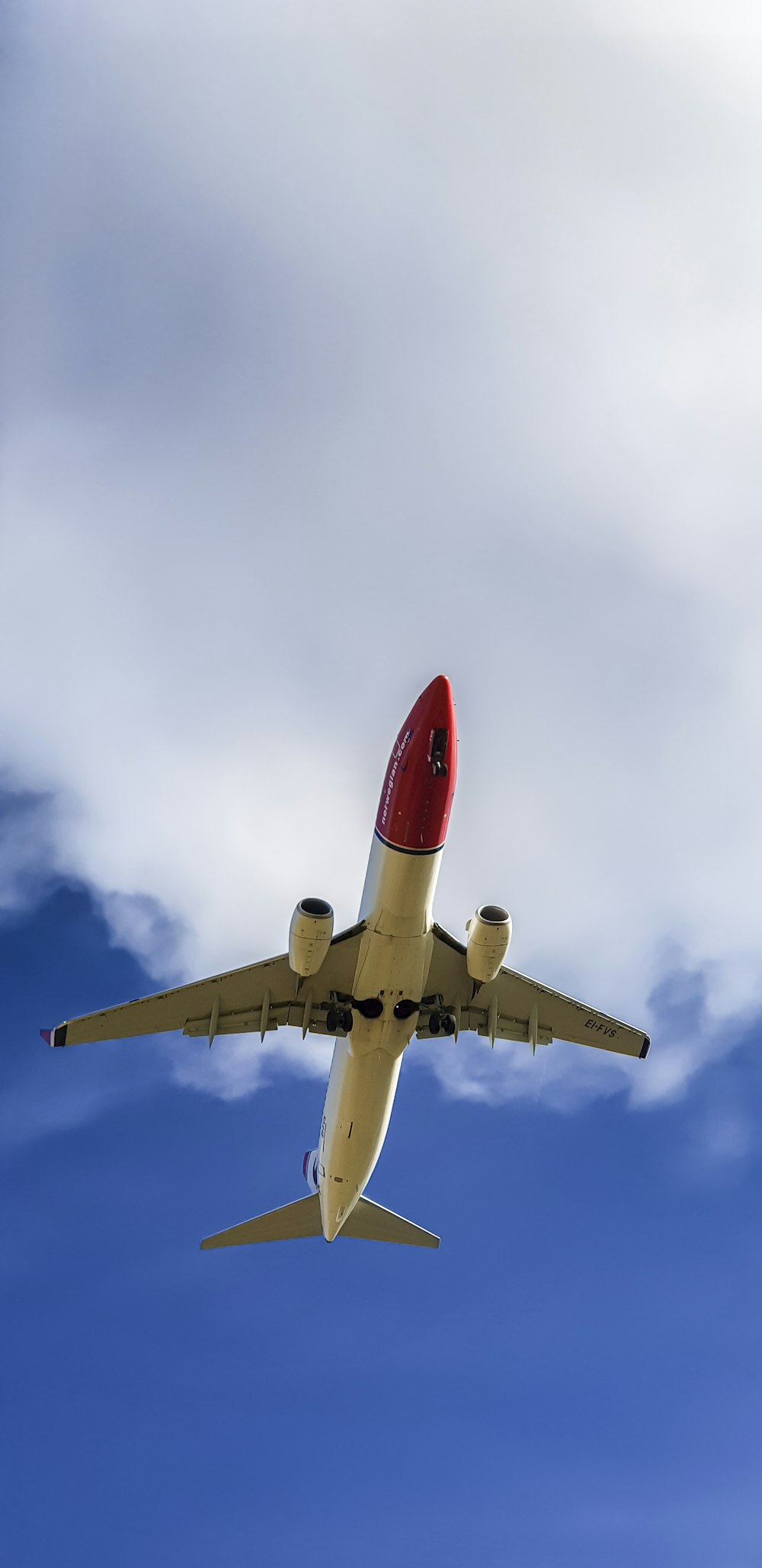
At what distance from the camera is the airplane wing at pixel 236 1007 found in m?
33.1

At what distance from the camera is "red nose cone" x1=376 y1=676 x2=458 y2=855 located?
27.8m

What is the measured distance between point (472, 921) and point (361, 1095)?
632 centimetres

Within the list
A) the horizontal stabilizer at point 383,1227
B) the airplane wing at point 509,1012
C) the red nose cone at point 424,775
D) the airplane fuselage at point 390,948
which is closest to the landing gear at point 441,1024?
the airplane wing at point 509,1012

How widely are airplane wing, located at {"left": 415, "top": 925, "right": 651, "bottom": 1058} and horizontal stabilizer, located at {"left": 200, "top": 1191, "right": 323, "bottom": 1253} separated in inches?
357

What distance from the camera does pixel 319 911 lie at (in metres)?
29.7

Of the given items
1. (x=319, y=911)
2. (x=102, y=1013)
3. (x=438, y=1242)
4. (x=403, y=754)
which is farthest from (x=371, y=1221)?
(x=403, y=754)

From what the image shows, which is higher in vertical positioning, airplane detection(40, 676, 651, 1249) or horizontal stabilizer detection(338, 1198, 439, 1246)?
airplane detection(40, 676, 651, 1249)

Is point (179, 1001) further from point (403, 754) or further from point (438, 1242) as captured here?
point (438, 1242)

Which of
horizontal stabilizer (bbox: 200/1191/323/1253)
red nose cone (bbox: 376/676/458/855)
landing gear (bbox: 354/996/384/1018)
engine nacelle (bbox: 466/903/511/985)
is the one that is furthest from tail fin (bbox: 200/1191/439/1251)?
red nose cone (bbox: 376/676/458/855)

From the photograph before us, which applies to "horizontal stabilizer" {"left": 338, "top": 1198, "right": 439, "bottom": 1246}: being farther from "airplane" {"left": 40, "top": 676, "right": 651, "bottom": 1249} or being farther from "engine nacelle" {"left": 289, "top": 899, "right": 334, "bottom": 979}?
"engine nacelle" {"left": 289, "top": 899, "right": 334, "bottom": 979}

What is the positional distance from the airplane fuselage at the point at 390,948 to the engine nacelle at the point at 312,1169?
0.76 metres

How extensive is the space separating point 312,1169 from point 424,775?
17.7 metres

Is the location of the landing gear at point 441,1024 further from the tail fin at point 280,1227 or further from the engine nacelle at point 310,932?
the tail fin at point 280,1227

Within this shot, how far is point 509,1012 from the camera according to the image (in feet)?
119
